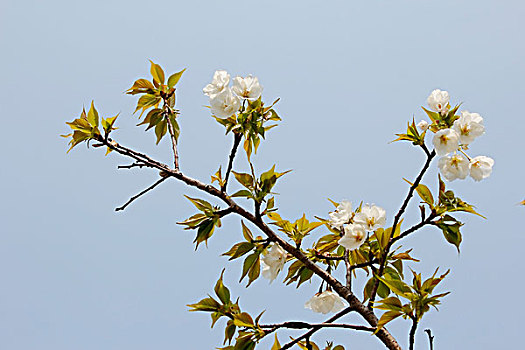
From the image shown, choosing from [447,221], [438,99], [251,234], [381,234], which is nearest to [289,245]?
[251,234]

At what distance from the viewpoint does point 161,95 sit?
5.60 ft

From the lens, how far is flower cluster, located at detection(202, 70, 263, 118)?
5.08 ft

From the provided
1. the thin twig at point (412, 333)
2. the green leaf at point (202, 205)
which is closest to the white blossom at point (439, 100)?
the thin twig at point (412, 333)

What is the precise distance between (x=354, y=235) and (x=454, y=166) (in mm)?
302

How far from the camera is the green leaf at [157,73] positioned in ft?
5.56

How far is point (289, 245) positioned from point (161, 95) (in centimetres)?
56

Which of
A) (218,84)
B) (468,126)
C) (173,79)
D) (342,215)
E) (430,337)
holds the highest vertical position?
(173,79)

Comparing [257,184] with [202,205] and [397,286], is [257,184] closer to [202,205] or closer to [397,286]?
[202,205]

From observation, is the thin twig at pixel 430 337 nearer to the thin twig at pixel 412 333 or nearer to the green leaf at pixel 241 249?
the thin twig at pixel 412 333

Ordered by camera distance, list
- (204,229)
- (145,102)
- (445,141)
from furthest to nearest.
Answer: (145,102) < (204,229) < (445,141)

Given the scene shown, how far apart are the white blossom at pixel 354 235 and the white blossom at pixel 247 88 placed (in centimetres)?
42

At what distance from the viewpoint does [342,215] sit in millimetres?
1570

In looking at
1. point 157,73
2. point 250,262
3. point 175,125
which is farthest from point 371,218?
point 157,73

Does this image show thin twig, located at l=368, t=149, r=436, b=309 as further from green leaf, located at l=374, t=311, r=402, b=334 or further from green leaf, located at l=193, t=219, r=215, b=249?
green leaf, located at l=193, t=219, r=215, b=249
